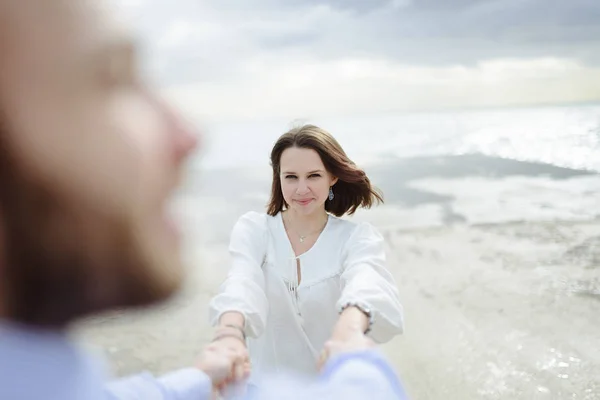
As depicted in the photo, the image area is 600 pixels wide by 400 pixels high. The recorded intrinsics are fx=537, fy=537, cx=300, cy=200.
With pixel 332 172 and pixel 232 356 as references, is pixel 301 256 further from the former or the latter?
pixel 232 356

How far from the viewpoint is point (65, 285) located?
39 cm

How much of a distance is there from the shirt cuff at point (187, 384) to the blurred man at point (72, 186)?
9.3 inches

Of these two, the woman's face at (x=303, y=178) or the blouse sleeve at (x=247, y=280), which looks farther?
the woman's face at (x=303, y=178)

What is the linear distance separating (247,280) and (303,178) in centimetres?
38

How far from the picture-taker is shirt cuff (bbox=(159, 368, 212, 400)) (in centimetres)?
67

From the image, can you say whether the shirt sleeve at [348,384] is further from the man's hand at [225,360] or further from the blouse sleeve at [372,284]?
the blouse sleeve at [372,284]

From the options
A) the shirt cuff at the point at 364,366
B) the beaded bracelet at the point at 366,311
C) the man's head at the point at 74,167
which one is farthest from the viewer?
the beaded bracelet at the point at 366,311

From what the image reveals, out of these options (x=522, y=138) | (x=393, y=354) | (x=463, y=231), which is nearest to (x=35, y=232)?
(x=393, y=354)

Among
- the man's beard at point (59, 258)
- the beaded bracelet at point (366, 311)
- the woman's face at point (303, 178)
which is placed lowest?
the man's beard at point (59, 258)

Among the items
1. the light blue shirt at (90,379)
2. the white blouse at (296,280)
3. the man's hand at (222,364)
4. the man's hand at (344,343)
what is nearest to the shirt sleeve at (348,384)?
the light blue shirt at (90,379)

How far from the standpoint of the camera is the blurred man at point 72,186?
1.18 feet

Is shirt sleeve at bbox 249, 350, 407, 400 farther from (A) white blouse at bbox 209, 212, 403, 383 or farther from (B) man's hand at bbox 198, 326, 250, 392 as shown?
(A) white blouse at bbox 209, 212, 403, 383

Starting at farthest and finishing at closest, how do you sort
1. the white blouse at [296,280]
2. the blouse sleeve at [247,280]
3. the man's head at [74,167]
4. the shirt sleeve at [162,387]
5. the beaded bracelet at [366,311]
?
the white blouse at [296,280], the blouse sleeve at [247,280], the beaded bracelet at [366,311], the shirt sleeve at [162,387], the man's head at [74,167]

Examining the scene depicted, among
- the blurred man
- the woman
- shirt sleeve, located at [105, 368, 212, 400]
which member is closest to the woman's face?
the woman
